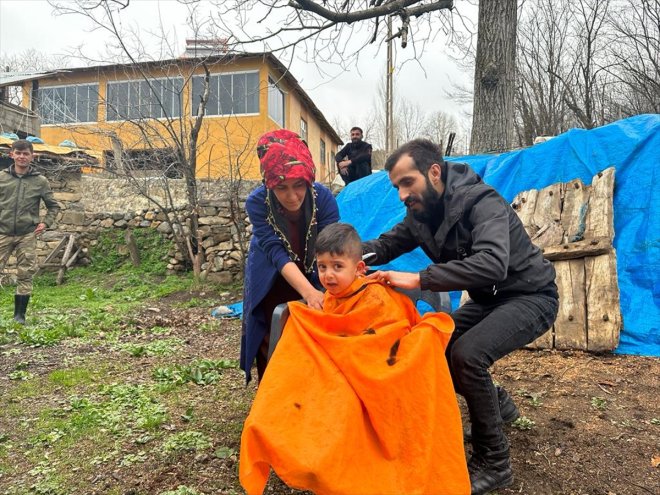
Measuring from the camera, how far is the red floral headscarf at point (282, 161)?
2.65 m

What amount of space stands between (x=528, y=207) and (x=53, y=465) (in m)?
4.61

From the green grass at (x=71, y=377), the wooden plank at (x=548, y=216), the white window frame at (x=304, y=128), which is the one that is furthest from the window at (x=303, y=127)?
the green grass at (x=71, y=377)

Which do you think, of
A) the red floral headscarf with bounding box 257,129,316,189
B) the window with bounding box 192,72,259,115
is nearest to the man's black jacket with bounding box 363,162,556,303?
the red floral headscarf with bounding box 257,129,316,189

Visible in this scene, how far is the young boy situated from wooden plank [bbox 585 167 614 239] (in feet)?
10.3

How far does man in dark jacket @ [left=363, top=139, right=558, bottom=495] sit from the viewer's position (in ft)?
7.44

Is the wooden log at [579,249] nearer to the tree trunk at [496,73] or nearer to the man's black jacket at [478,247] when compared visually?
the man's black jacket at [478,247]

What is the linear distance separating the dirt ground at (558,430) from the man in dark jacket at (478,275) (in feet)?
1.27

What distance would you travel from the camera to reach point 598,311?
425 centimetres

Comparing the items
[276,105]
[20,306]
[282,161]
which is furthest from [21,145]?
[276,105]

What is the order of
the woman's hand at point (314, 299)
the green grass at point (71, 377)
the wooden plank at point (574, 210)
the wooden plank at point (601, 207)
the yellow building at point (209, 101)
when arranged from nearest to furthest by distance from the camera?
the woman's hand at point (314, 299), the green grass at point (71, 377), the wooden plank at point (601, 207), the wooden plank at point (574, 210), the yellow building at point (209, 101)

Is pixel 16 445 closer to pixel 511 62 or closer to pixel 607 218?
pixel 607 218

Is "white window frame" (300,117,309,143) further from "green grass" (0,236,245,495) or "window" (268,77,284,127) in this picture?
"green grass" (0,236,245,495)

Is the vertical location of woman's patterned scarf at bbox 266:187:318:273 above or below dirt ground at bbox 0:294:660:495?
above

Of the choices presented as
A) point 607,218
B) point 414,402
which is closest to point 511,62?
point 607,218
